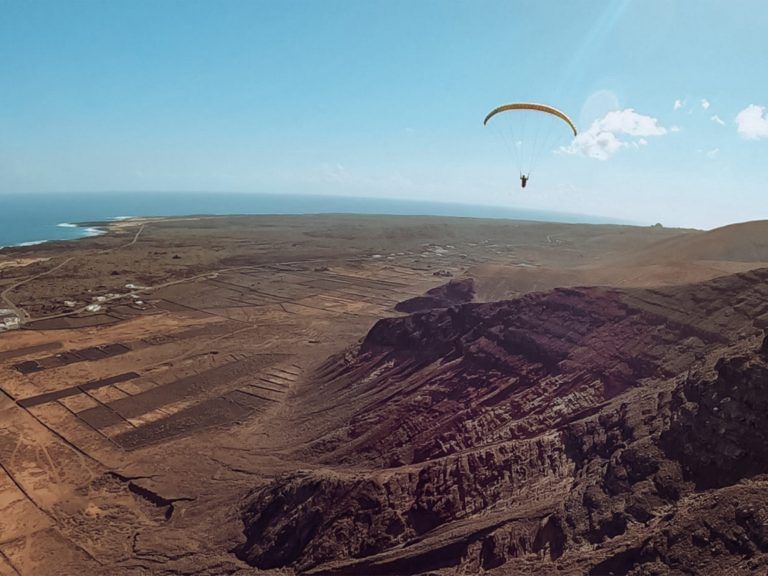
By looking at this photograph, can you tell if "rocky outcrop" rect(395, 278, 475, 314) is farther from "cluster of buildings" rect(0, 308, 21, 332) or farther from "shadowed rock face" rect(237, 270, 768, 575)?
"cluster of buildings" rect(0, 308, 21, 332)

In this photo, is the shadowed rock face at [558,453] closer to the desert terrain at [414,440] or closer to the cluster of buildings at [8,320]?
the desert terrain at [414,440]

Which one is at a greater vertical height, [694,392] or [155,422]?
[694,392]

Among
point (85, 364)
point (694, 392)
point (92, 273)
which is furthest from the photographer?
point (92, 273)

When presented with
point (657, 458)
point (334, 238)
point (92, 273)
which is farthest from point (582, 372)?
point (334, 238)

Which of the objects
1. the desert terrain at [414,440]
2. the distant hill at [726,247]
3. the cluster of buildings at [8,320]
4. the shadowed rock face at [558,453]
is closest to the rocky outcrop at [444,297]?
the desert terrain at [414,440]

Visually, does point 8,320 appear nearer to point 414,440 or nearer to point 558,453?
point 414,440

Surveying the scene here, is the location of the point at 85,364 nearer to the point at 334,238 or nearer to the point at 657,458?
the point at 657,458

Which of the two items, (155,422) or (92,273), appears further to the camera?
(92,273)

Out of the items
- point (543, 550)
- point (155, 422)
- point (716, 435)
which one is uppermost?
point (716, 435)

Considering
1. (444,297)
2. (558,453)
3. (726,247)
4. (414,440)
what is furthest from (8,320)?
(726,247)
